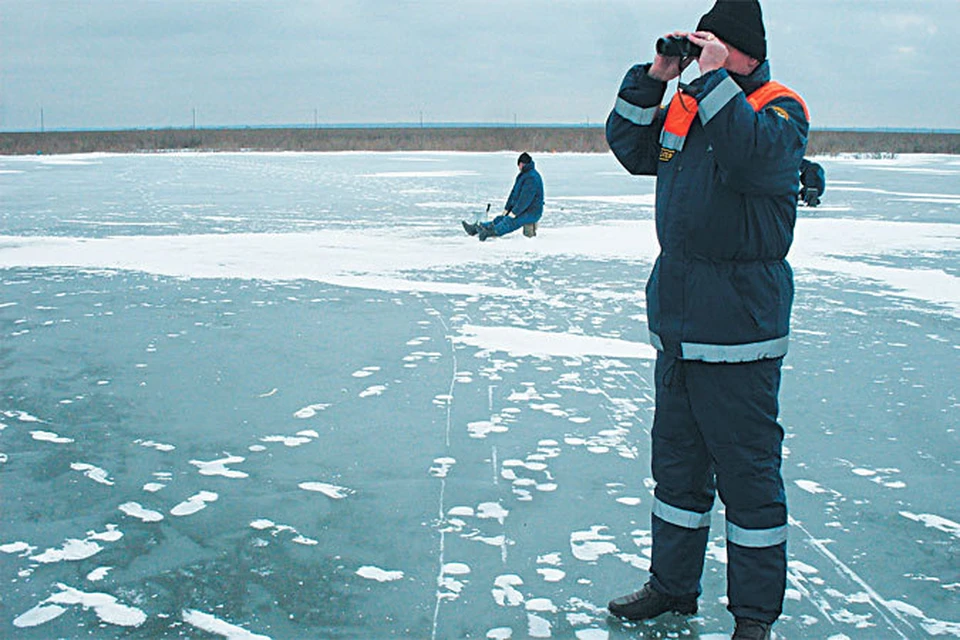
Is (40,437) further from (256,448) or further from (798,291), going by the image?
(798,291)

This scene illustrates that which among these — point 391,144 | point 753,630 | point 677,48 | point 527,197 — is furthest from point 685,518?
point 391,144

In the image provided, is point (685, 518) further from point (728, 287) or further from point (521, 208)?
point (521, 208)

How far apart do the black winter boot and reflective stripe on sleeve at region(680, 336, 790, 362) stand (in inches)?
28.5

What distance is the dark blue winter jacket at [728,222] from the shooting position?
2357mm

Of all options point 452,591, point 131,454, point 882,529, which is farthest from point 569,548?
point 131,454

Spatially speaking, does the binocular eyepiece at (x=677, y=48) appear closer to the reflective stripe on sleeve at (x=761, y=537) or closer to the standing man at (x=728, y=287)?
the standing man at (x=728, y=287)

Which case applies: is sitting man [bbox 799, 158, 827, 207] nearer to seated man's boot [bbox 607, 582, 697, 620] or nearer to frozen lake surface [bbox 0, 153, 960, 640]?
frozen lake surface [bbox 0, 153, 960, 640]

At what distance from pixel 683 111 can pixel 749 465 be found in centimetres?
99

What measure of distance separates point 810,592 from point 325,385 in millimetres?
2964

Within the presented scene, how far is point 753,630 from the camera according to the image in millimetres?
2570

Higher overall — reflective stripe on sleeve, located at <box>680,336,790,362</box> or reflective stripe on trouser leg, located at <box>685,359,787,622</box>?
reflective stripe on sleeve, located at <box>680,336,790,362</box>

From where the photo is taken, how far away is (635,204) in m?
17.5

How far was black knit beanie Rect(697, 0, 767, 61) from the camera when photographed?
250 cm

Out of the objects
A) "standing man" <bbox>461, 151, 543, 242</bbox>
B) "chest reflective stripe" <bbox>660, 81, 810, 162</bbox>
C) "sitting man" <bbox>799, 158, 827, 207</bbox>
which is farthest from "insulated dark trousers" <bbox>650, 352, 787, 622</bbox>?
"standing man" <bbox>461, 151, 543, 242</bbox>
